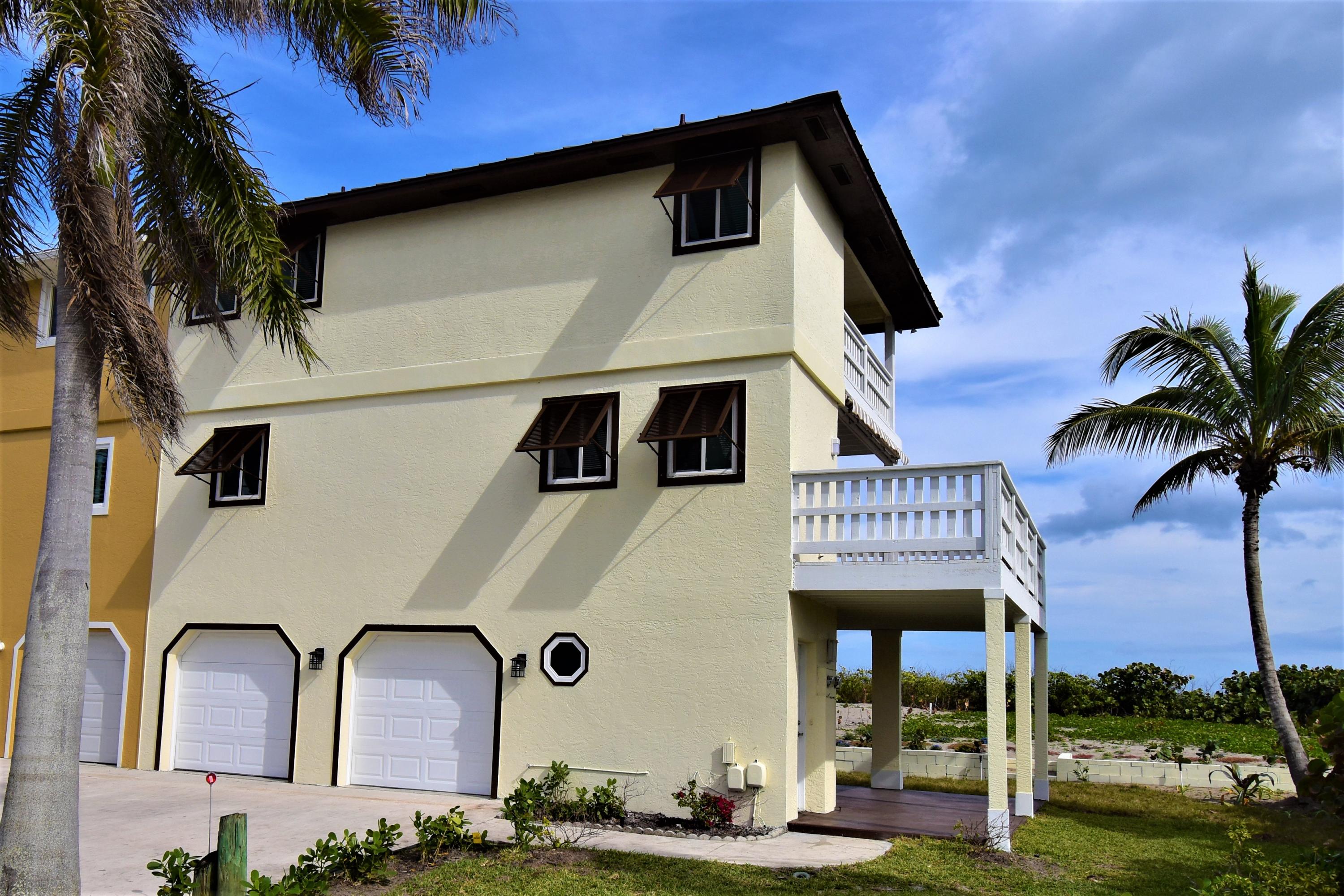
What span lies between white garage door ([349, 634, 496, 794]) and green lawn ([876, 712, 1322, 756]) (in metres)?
10.8

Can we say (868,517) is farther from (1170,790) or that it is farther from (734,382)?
(1170,790)

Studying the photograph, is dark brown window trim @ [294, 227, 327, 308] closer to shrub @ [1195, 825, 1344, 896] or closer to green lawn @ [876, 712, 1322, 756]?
shrub @ [1195, 825, 1344, 896]

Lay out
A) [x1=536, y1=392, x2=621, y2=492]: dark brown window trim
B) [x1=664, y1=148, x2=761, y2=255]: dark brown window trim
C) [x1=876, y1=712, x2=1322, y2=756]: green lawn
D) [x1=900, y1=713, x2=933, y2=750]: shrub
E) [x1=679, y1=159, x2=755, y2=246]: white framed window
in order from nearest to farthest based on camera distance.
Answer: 1. [x1=664, y1=148, x2=761, y2=255]: dark brown window trim
2. [x1=679, y1=159, x2=755, y2=246]: white framed window
3. [x1=536, y1=392, x2=621, y2=492]: dark brown window trim
4. [x1=900, y1=713, x2=933, y2=750]: shrub
5. [x1=876, y1=712, x2=1322, y2=756]: green lawn

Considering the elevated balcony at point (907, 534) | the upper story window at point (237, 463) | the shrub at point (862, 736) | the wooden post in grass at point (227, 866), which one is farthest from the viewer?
the shrub at point (862, 736)

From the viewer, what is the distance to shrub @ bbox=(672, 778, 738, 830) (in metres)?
12.5

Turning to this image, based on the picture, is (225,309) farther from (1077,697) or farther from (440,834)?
(1077,697)

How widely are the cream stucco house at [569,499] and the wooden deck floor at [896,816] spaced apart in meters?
0.44

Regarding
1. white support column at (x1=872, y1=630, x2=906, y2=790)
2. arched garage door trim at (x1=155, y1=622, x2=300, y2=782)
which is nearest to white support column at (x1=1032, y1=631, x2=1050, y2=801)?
white support column at (x1=872, y1=630, x2=906, y2=790)

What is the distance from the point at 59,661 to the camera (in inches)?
345

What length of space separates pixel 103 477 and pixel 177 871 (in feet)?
37.7

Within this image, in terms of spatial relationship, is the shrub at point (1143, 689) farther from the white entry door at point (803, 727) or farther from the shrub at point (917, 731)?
the white entry door at point (803, 727)

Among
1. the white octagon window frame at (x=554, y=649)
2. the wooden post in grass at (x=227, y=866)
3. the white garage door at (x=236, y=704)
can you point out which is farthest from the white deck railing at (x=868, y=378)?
the wooden post in grass at (x=227, y=866)

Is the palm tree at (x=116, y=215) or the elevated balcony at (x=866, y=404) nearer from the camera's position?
the palm tree at (x=116, y=215)

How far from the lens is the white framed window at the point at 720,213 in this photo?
14.0 metres
